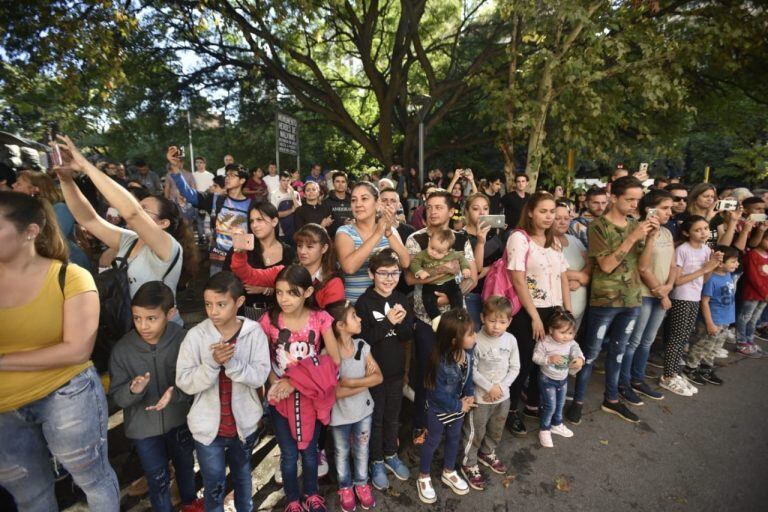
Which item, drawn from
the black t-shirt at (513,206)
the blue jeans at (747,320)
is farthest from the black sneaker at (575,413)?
the black t-shirt at (513,206)

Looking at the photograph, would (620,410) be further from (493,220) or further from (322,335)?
(322,335)

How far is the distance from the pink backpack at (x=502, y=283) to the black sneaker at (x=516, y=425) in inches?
35.6

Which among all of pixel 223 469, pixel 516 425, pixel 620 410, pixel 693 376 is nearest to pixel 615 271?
pixel 620 410

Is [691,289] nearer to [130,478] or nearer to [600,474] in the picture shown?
[600,474]

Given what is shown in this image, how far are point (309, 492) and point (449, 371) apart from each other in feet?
3.86

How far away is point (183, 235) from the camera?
2787mm

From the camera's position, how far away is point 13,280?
1583mm

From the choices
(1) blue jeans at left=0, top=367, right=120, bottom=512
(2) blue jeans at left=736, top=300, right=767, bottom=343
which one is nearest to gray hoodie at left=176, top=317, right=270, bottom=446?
(1) blue jeans at left=0, top=367, right=120, bottom=512

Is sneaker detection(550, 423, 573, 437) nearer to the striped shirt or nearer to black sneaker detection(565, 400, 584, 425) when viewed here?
black sneaker detection(565, 400, 584, 425)

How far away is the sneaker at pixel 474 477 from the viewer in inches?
102

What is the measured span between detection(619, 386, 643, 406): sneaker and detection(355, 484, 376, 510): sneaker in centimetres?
274

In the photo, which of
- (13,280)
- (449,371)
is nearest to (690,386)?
(449,371)

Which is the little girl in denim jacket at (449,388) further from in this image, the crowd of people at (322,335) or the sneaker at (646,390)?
the sneaker at (646,390)

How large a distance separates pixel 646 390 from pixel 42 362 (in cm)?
471
